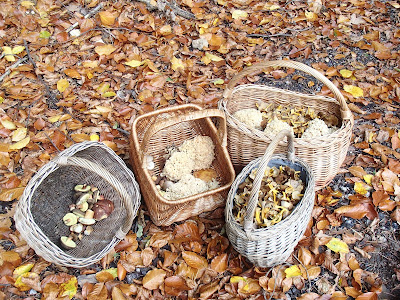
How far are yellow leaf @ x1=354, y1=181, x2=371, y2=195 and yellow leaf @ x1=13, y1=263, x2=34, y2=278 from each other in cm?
213

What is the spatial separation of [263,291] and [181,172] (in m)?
0.92

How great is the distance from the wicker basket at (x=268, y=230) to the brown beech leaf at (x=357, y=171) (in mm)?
595

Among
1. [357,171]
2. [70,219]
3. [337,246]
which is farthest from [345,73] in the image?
[70,219]

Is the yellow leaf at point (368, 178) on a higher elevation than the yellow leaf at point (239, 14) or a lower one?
lower

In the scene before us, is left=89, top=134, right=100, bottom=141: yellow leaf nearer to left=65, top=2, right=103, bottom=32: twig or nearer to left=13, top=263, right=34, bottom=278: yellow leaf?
left=13, top=263, right=34, bottom=278: yellow leaf

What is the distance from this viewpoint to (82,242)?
228 centimetres

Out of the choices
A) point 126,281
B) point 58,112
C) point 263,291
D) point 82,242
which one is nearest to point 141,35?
point 58,112

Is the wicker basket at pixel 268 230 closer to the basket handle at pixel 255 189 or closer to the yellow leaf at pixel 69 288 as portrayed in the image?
the basket handle at pixel 255 189

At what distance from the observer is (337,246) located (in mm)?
2246

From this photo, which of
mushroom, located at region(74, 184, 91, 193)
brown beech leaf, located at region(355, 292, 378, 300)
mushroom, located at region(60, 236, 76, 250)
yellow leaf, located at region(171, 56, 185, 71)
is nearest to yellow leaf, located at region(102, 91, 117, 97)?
yellow leaf, located at region(171, 56, 185, 71)

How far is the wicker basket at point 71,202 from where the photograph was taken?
1.97 m

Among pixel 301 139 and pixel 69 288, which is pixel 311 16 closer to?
pixel 301 139

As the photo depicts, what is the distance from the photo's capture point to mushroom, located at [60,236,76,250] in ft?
7.25

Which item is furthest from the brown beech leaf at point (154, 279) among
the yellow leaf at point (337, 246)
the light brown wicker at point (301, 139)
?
the yellow leaf at point (337, 246)
